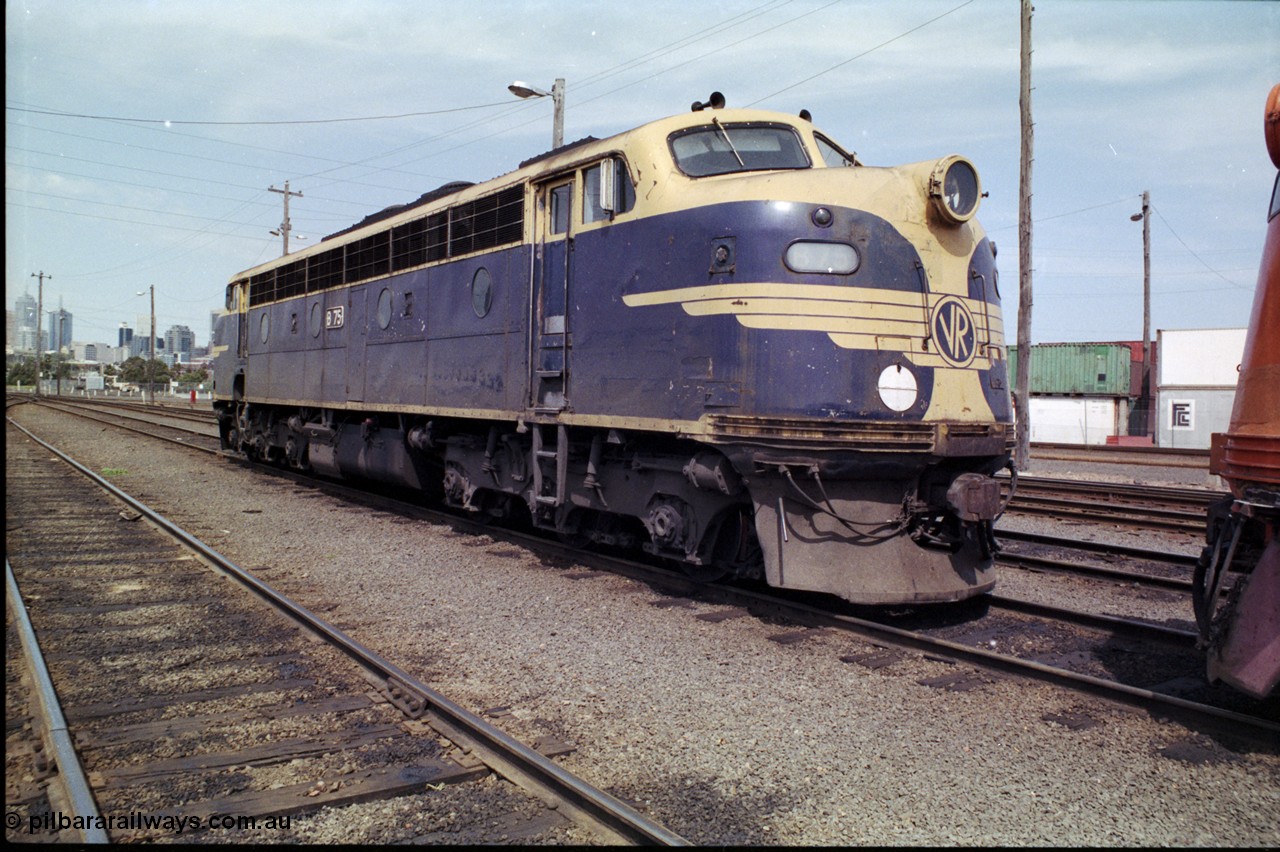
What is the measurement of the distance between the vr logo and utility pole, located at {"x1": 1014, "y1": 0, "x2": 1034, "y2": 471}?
37.9 ft

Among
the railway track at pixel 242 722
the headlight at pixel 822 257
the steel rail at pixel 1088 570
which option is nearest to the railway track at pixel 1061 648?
the steel rail at pixel 1088 570

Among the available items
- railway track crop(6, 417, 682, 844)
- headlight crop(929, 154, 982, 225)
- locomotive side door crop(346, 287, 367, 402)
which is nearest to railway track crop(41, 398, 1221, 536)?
headlight crop(929, 154, 982, 225)

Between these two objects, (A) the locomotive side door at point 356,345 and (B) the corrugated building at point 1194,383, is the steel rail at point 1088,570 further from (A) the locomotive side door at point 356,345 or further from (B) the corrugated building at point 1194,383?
(B) the corrugated building at point 1194,383

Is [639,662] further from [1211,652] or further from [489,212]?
[489,212]

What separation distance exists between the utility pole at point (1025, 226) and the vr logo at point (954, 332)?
11564 mm

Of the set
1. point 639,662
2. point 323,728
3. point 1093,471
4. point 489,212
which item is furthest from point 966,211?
point 1093,471

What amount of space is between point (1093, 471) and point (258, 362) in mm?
17934

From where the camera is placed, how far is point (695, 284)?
6.57m

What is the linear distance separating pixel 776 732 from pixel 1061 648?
2.61 m

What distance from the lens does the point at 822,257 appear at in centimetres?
614

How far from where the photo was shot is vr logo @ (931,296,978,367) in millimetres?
6355

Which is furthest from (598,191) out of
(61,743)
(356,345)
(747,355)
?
(356,345)

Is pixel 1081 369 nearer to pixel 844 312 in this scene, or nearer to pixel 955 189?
pixel 955 189

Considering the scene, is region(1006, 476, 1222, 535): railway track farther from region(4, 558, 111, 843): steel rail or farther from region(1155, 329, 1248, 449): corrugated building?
region(1155, 329, 1248, 449): corrugated building
